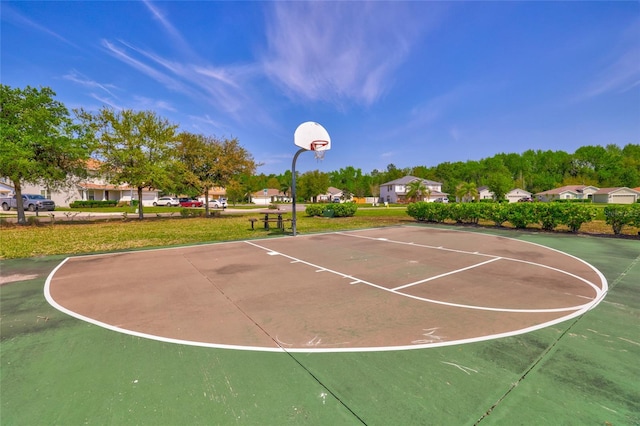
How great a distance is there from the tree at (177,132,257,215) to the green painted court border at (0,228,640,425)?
22.0 m

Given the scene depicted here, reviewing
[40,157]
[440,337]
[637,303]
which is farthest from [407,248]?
[40,157]

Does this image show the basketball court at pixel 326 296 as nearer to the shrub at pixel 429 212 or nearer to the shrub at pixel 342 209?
the shrub at pixel 429 212

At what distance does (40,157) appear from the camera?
17.2 metres

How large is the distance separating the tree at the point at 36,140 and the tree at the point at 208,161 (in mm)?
6965

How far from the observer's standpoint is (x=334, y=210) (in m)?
26.3

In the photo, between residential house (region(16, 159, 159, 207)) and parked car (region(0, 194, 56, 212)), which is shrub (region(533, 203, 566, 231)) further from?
residential house (region(16, 159, 159, 207))

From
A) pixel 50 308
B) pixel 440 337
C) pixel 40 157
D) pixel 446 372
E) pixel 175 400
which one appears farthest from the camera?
pixel 40 157

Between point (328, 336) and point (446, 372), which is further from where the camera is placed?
point (328, 336)

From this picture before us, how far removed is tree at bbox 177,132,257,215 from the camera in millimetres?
24359

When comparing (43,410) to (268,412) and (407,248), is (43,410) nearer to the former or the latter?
(268,412)

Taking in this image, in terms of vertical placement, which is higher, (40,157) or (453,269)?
(40,157)

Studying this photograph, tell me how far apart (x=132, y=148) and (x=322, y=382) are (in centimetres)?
2329

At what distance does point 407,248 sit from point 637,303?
6183 mm

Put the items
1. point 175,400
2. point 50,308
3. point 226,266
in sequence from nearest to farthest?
point 175,400 → point 50,308 → point 226,266
